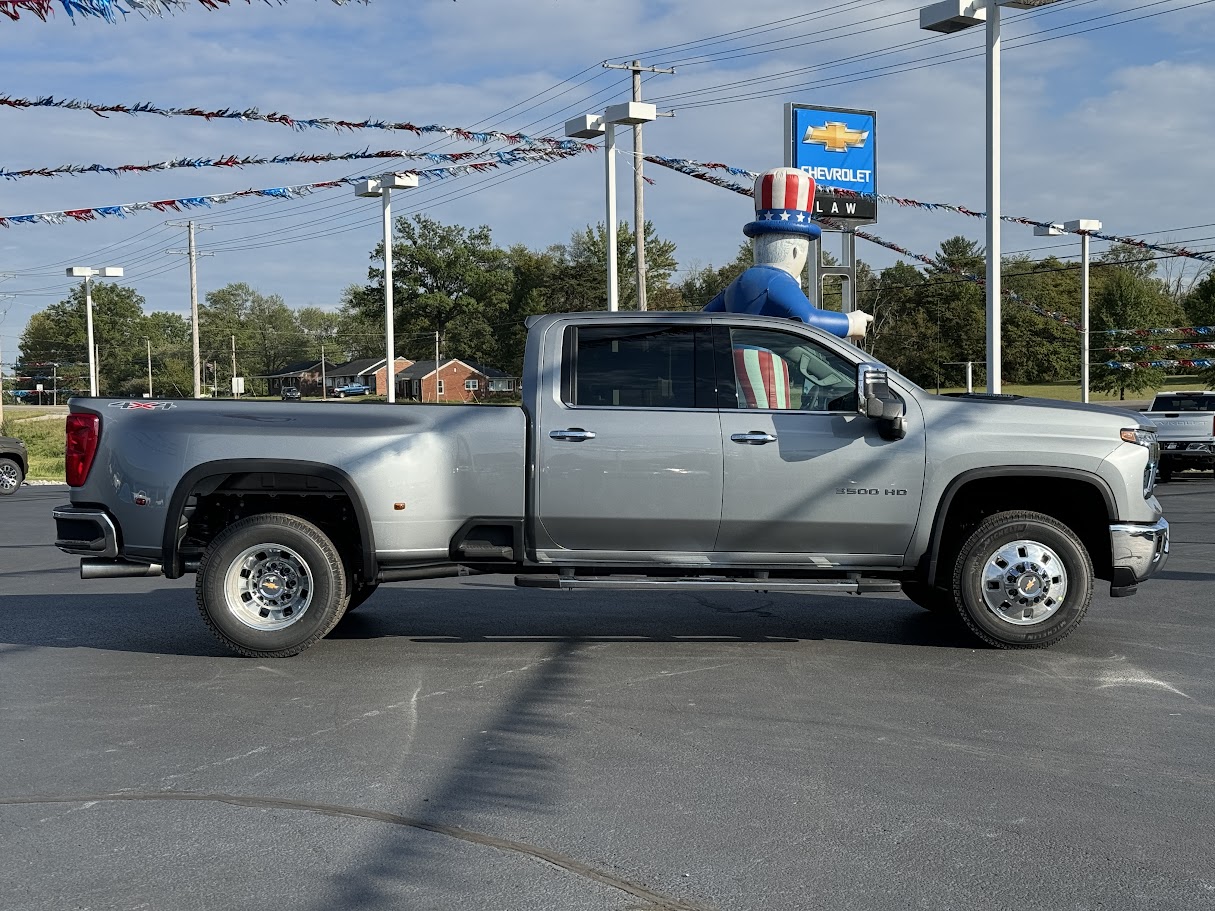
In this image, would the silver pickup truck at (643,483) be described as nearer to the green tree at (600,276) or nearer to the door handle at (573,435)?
the door handle at (573,435)

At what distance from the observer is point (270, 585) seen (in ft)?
23.5

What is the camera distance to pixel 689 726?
5.62 metres

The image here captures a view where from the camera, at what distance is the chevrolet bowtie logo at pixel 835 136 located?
20859mm

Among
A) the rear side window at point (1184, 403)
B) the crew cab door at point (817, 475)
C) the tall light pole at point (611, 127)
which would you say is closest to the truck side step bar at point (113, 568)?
the crew cab door at point (817, 475)

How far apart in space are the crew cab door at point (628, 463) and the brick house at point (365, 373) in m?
99.2

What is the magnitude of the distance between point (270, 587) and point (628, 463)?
2.22 metres

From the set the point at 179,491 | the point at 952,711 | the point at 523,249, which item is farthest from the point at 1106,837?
the point at 523,249

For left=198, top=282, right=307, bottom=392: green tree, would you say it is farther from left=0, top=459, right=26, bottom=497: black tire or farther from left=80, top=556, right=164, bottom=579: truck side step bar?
left=80, top=556, right=164, bottom=579: truck side step bar

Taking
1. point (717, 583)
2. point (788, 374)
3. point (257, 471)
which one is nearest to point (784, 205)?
point (788, 374)

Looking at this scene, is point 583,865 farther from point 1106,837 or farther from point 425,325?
point 425,325

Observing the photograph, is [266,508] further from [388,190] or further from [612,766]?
[388,190]

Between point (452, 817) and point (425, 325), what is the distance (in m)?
96.7

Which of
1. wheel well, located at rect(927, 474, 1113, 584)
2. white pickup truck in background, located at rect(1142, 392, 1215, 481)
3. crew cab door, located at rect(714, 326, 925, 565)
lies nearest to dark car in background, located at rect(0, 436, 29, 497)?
crew cab door, located at rect(714, 326, 925, 565)

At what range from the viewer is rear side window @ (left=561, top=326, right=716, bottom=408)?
7164mm
